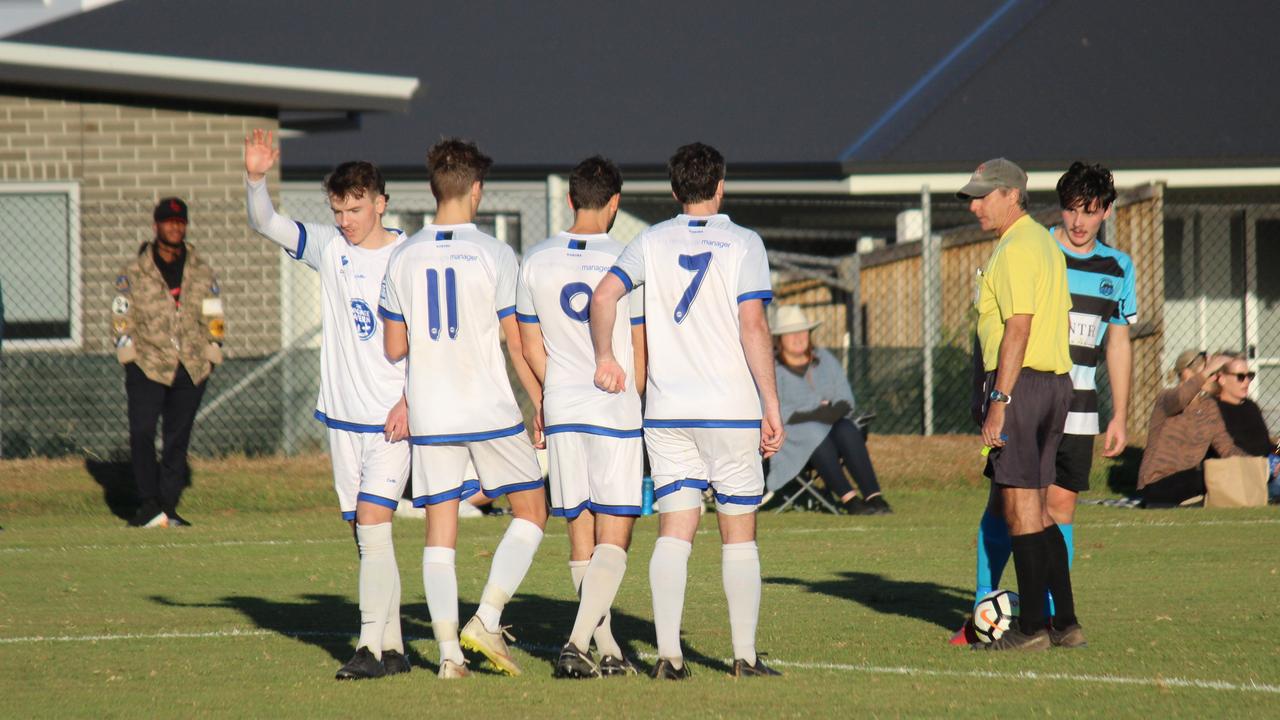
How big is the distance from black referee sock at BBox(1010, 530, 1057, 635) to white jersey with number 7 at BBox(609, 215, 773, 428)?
1.44 meters

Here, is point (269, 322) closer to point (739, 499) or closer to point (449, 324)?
point (449, 324)

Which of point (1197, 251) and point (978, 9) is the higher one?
point (978, 9)

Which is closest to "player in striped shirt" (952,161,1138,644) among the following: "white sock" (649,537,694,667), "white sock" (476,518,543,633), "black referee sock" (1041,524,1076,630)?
"black referee sock" (1041,524,1076,630)

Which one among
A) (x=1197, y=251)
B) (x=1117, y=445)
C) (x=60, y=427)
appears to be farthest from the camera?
(x=1197, y=251)

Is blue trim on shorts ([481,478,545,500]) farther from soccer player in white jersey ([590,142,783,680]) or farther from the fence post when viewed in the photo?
the fence post

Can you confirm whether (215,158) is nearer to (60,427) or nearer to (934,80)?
(60,427)

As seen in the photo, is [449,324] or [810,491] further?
[810,491]

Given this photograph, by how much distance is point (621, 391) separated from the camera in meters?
6.75

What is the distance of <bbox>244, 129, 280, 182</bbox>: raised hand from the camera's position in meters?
7.01

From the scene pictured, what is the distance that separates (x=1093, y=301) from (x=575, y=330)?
8.19 feet

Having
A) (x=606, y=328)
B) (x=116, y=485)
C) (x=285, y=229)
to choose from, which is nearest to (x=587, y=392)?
(x=606, y=328)

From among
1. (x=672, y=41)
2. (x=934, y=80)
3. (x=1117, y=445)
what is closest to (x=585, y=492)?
(x=1117, y=445)

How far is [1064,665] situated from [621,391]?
2.13m

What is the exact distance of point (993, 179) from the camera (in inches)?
284
